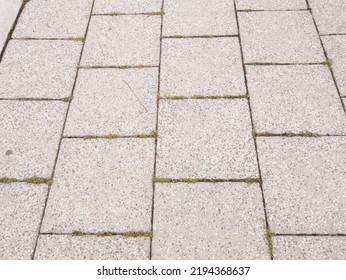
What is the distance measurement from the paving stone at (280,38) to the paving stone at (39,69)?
5.23 feet

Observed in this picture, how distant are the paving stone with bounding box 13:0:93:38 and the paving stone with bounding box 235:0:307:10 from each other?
159 cm

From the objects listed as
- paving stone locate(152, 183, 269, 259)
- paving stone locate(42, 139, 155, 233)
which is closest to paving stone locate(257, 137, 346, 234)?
paving stone locate(152, 183, 269, 259)

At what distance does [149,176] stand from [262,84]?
1277mm

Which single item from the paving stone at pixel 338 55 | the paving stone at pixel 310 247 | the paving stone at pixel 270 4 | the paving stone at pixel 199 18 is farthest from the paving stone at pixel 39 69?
the paving stone at pixel 338 55

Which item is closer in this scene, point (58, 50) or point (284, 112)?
point (284, 112)

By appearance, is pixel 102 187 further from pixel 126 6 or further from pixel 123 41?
pixel 126 6

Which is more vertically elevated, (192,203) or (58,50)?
(58,50)

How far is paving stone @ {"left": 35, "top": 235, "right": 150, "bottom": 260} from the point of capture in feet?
7.57

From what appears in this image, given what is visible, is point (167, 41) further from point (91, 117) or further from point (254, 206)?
point (254, 206)

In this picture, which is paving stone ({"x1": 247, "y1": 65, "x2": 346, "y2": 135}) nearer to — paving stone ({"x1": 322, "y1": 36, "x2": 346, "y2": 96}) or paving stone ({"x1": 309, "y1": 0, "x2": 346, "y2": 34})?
paving stone ({"x1": 322, "y1": 36, "x2": 346, "y2": 96})

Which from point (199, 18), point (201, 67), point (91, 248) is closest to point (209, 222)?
point (91, 248)

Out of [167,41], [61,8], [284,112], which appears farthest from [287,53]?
[61,8]

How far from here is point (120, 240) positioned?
7.74 ft

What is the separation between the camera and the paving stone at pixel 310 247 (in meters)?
2.27
